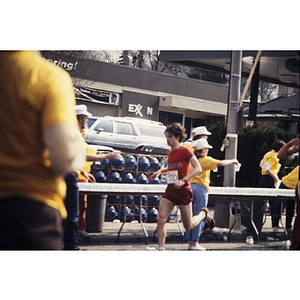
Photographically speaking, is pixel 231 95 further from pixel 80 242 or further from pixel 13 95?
pixel 13 95

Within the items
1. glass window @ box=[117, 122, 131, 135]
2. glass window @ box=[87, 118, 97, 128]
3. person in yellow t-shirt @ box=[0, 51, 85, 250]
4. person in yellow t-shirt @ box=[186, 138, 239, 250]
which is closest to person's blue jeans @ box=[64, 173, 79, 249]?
glass window @ box=[87, 118, 97, 128]

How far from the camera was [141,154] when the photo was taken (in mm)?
5438

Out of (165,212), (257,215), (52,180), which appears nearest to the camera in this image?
(52,180)

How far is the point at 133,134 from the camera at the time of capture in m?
5.36

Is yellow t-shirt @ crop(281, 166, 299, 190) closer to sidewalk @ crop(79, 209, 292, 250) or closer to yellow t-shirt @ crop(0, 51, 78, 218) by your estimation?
sidewalk @ crop(79, 209, 292, 250)

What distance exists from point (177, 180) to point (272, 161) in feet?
5.35

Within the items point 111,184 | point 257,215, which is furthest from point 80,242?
point 257,215

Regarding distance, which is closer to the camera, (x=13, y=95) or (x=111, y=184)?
(x=13, y=95)

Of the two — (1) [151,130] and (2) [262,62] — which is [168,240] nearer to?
(1) [151,130]

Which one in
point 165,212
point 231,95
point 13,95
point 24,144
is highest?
point 231,95

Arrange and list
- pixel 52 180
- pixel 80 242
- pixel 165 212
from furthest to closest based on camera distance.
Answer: pixel 165 212 < pixel 80 242 < pixel 52 180

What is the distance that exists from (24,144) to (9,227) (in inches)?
24.7

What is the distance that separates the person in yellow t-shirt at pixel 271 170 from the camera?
5.88m

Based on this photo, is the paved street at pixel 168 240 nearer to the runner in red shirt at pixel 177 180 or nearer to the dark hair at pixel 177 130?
the runner in red shirt at pixel 177 180
